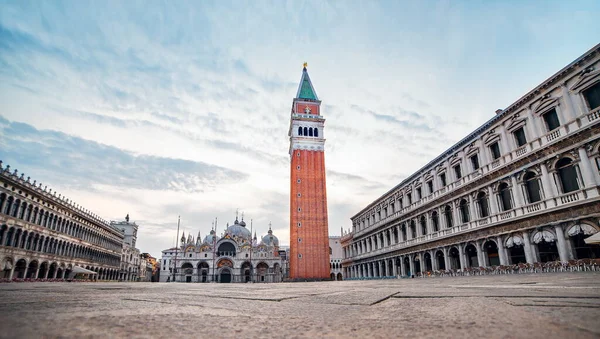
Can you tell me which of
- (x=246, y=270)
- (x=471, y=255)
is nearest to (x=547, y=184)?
(x=471, y=255)

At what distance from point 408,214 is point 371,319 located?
28.9 meters

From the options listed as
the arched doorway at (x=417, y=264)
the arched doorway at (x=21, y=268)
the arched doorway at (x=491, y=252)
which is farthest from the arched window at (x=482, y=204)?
the arched doorway at (x=21, y=268)

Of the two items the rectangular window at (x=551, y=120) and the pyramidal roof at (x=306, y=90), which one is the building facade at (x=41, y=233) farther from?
the rectangular window at (x=551, y=120)

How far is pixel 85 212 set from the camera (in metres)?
41.3

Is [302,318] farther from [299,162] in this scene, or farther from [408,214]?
[299,162]

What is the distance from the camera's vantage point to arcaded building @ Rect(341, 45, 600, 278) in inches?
549

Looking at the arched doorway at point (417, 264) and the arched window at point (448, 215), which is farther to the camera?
the arched doorway at point (417, 264)

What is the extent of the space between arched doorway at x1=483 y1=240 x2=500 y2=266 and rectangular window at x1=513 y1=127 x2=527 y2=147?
5759mm

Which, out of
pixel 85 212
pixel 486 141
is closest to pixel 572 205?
pixel 486 141

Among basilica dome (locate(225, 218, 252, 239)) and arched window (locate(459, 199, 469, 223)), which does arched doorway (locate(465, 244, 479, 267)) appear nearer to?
arched window (locate(459, 199, 469, 223))

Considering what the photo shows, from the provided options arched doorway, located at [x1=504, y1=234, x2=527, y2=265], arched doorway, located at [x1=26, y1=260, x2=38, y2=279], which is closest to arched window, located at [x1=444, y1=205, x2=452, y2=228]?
arched doorway, located at [x1=504, y1=234, x2=527, y2=265]

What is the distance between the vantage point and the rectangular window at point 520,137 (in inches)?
687

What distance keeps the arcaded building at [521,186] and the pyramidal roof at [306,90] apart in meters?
29.0

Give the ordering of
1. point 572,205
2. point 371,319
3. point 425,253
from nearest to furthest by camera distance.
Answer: point 371,319 → point 572,205 → point 425,253
